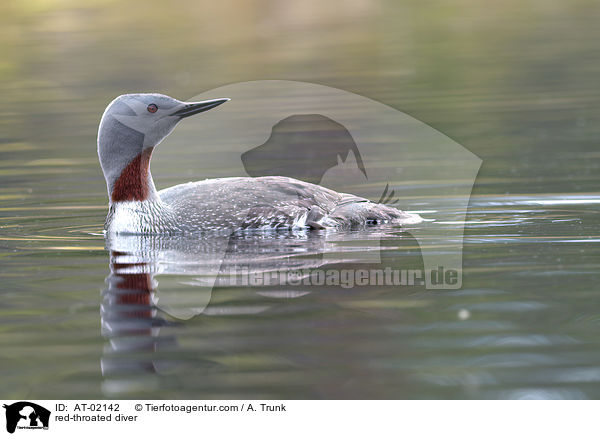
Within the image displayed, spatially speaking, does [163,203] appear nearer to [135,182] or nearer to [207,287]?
[135,182]

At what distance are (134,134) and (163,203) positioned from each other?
1.75 ft

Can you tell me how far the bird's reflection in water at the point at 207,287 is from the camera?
4.46 meters

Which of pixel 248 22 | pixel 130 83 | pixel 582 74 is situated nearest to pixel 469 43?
pixel 582 74

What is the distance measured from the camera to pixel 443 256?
6.07 m

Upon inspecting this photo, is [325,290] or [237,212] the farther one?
[237,212]

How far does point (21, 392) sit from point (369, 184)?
4.99 m

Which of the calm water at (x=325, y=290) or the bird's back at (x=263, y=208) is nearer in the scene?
the calm water at (x=325, y=290)

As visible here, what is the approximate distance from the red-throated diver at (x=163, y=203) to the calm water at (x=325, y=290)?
18 cm

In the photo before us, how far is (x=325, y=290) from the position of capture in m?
5.50

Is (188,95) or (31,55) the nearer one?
(188,95)
